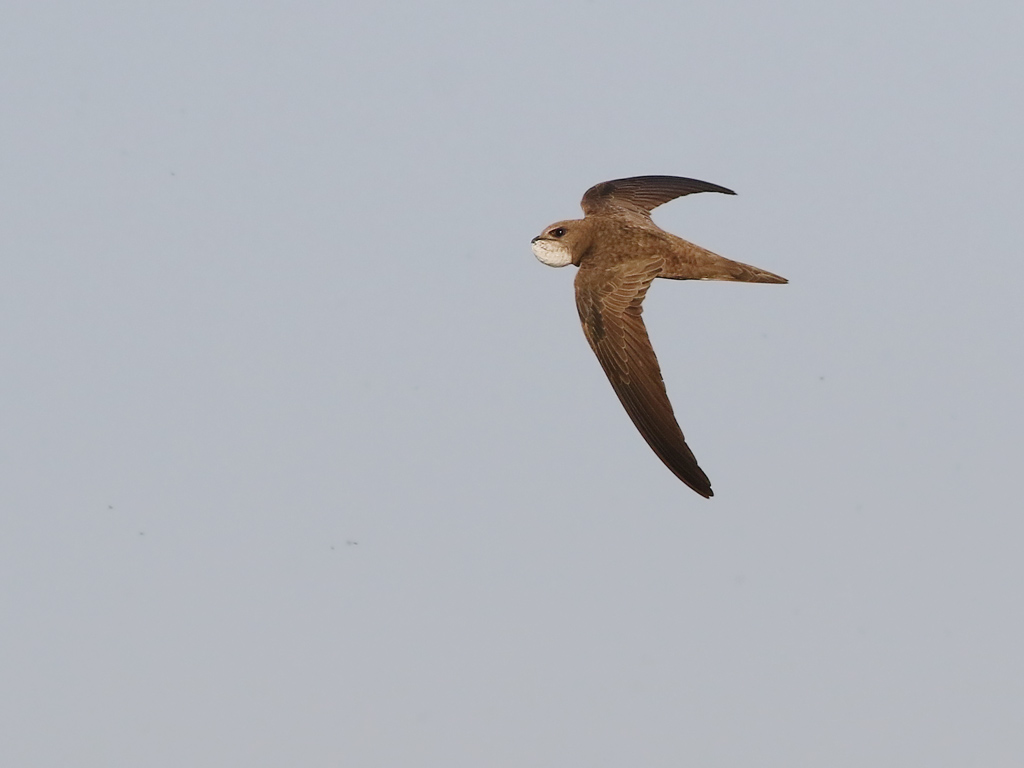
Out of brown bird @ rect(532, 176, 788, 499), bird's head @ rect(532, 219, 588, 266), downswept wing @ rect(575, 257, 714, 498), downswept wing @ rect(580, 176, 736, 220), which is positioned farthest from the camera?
downswept wing @ rect(580, 176, 736, 220)

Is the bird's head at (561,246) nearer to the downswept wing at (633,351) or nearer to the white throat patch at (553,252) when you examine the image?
the white throat patch at (553,252)

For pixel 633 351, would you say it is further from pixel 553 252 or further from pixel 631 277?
pixel 553 252

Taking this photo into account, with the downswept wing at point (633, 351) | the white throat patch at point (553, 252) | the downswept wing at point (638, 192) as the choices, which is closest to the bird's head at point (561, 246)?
the white throat patch at point (553, 252)

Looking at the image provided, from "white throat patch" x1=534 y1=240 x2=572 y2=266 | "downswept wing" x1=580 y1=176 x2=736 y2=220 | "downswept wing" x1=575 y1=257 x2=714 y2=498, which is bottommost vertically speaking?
"downswept wing" x1=575 y1=257 x2=714 y2=498

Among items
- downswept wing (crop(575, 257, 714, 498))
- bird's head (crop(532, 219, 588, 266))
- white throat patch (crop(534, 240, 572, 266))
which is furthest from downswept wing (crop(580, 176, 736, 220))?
downswept wing (crop(575, 257, 714, 498))

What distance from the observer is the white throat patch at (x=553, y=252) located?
1686 cm

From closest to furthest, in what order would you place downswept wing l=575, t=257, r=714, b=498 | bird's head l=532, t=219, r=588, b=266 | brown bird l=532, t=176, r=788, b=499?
downswept wing l=575, t=257, r=714, b=498 → brown bird l=532, t=176, r=788, b=499 → bird's head l=532, t=219, r=588, b=266

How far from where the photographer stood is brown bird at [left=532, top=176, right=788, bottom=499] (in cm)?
1466

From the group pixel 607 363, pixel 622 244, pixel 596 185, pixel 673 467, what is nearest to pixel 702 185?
pixel 596 185

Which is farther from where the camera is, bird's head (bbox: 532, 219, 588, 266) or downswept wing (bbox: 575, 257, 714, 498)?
bird's head (bbox: 532, 219, 588, 266)

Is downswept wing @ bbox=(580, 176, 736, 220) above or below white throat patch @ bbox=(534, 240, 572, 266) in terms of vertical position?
above

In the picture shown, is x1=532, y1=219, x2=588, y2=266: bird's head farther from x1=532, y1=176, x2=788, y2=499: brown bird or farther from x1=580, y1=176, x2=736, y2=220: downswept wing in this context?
x1=580, y1=176, x2=736, y2=220: downswept wing

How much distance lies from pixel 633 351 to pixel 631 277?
1.06 meters

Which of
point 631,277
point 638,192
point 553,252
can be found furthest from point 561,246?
point 638,192
